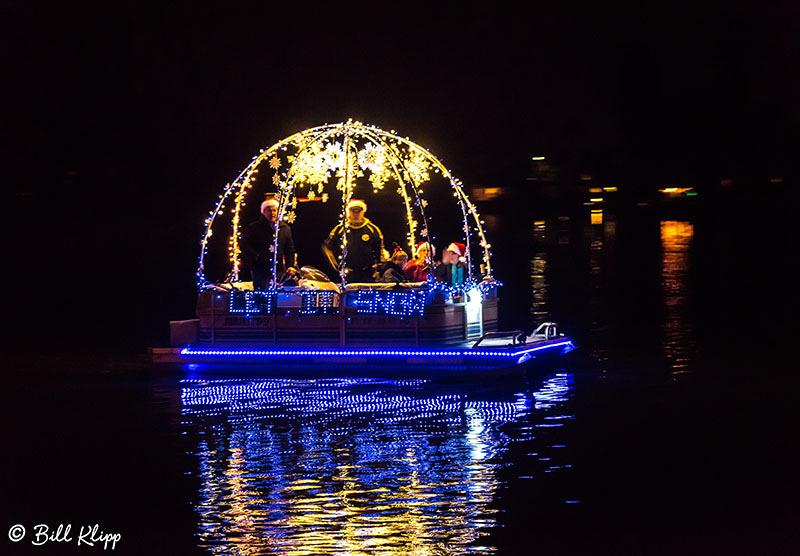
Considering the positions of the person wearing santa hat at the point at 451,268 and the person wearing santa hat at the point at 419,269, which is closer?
the person wearing santa hat at the point at 451,268

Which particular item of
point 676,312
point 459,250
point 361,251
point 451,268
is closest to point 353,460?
point 451,268

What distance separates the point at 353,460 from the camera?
47.7ft

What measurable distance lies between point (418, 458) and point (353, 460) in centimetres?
77

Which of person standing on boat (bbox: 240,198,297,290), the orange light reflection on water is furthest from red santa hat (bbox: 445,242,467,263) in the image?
the orange light reflection on water

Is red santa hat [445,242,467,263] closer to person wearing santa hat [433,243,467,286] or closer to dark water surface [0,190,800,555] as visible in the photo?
person wearing santa hat [433,243,467,286]

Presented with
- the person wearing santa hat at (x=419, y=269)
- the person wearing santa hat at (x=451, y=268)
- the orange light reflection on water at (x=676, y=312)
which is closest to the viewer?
the person wearing santa hat at (x=451, y=268)

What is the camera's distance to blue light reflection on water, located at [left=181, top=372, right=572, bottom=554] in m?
11.5
